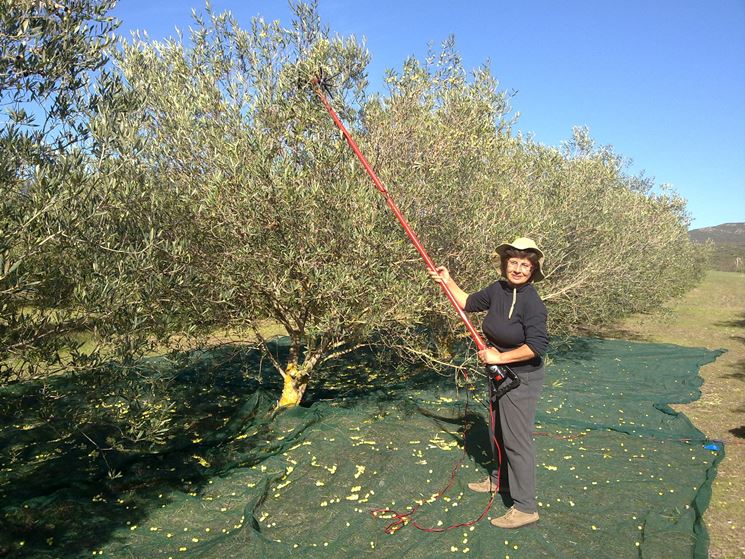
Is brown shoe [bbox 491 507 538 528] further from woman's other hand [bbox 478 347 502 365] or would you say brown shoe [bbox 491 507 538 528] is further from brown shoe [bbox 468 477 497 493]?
woman's other hand [bbox 478 347 502 365]

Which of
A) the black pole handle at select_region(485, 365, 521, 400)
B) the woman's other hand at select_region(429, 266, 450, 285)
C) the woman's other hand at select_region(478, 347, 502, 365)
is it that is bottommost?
the black pole handle at select_region(485, 365, 521, 400)

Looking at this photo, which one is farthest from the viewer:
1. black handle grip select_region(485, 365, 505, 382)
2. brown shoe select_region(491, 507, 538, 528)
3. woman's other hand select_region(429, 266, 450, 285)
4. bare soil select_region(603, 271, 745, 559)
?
bare soil select_region(603, 271, 745, 559)

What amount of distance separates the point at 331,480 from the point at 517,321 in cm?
298

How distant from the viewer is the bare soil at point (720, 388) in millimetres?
5438

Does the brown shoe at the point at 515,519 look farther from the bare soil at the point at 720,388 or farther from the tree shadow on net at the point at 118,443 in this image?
the tree shadow on net at the point at 118,443

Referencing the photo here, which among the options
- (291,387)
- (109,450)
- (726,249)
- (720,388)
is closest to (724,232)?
(726,249)

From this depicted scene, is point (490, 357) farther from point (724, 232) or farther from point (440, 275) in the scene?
point (724, 232)

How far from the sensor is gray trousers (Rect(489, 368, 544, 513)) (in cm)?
484

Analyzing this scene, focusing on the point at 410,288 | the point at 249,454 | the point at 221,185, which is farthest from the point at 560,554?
the point at 221,185

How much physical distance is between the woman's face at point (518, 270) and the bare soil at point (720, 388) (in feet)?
10.7

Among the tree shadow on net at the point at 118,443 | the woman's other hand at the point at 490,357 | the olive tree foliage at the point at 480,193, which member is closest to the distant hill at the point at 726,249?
the olive tree foliage at the point at 480,193

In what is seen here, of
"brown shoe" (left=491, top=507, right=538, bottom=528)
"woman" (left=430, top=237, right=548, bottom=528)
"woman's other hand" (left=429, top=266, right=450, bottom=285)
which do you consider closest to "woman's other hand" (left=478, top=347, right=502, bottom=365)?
"woman" (left=430, top=237, right=548, bottom=528)

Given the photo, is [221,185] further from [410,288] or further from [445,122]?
[445,122]

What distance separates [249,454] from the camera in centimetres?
655
